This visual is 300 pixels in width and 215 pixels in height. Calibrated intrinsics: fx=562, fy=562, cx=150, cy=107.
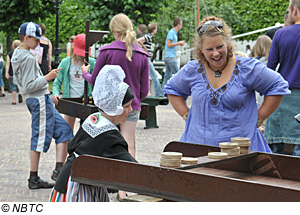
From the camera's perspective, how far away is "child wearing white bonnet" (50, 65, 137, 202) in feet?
9.72

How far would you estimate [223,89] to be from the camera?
3787mm

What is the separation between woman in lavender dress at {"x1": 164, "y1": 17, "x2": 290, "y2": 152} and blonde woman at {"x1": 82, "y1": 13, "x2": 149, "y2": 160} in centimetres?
196

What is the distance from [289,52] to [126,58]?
65.3 inches

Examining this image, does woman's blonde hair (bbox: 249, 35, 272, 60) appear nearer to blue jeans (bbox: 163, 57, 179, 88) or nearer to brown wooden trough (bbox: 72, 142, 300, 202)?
brown wooden trough (bbox: 72, 142, 300, 202)

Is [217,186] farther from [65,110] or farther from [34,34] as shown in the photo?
[34,34]

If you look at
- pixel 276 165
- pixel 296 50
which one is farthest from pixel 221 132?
pixel 296 50

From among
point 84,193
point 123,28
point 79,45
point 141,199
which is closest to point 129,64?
point 123,28

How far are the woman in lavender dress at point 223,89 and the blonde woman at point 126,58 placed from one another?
196 cm

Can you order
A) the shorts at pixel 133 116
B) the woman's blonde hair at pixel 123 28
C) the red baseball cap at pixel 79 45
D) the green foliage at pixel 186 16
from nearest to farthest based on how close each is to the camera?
the woman's blonde hair at pixel 123 28 → the shorts at pixel 133 116 → the red baseball cap at pixel 79 45 → the green foliage at pixel 186 16

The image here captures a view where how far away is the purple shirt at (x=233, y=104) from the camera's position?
3760 mm

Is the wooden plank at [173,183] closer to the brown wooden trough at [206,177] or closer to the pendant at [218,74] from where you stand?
the brown wooden trough at [206,177]

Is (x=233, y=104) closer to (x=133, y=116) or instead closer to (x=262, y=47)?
(x=133, y=116)

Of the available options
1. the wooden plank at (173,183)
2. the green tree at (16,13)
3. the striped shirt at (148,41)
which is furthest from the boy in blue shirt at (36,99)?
the green tree at (16,13)

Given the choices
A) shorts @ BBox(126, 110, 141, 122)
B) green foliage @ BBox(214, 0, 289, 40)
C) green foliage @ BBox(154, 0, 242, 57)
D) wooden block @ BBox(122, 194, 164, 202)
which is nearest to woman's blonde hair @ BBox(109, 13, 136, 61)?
shorts @ BBox(126, 110, 141, 122)
